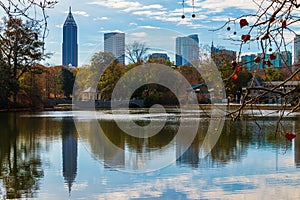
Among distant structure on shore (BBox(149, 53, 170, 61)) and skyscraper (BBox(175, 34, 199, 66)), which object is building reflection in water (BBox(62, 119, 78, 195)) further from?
distant structure on shore (BBox(149, 53, 170, 61))

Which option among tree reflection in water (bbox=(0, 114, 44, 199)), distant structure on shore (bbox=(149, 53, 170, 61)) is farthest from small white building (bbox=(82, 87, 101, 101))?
tree reflection in water (bbox=(0, 114, 44, 199))

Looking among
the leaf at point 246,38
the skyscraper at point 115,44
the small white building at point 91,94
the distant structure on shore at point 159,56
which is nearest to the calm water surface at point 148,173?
the leaf at point 246,38

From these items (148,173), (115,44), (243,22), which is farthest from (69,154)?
(115,44)

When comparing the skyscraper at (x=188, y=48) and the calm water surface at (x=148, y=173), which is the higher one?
the skyscraper at (x=188, y=48)

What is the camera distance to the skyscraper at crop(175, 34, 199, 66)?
25.5 m

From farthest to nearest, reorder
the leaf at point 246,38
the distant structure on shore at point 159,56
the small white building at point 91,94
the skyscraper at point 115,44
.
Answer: the small white building at point 91,94
the distant structure on shore at point 159,56
the skyscraper at point 115,44
the leaf at point 246,38

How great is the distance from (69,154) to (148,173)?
7.58 feet

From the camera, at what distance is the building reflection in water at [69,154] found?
6102 millimetres

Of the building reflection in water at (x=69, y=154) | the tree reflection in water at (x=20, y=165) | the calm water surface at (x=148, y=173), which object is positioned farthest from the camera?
the building reflection in water at (x=69, y=154)

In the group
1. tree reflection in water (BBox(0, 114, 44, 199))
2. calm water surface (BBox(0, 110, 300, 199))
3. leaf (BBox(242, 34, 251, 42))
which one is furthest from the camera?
tree reflection in water (BBox(0, 114, 44, 199))

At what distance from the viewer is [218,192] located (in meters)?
5.08

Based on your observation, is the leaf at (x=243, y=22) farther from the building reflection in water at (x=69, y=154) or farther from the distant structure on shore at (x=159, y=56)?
the distant structure on shore at (x=159, y=56)

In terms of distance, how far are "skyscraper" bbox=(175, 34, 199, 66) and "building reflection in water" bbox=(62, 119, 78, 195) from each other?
13595 millimetres

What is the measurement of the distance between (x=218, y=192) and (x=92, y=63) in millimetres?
28739
